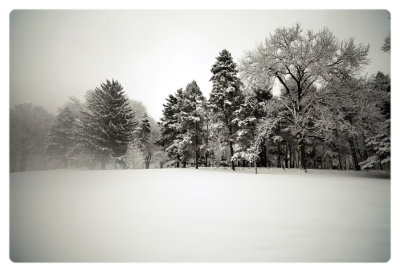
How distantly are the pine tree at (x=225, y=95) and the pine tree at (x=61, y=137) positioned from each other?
1079 cm

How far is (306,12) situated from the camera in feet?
15.5

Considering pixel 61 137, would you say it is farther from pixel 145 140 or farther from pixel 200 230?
pixel 145 140

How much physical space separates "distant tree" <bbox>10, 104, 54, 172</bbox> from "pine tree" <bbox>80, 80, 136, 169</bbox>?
2.60 m

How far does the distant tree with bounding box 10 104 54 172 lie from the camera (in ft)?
14.0

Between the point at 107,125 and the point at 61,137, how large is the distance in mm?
3125

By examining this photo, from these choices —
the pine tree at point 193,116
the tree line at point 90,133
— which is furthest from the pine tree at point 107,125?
the pine tree at point 193,116

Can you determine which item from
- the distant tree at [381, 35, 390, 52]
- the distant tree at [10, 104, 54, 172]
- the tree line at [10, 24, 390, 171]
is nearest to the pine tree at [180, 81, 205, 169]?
the tree line at [10, 24, 390, 171]

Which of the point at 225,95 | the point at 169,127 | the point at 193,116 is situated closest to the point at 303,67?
the point at 225,95

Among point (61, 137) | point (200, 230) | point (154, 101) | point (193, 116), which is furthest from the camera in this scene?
point (193, 116)

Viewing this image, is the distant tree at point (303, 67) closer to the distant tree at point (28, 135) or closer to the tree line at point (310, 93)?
the tree line at point (310, 93)

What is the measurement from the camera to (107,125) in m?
13.3

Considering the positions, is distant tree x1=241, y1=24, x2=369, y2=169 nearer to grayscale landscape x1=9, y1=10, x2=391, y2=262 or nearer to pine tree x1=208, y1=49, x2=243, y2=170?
grayscale landscape x1=9, y1=10, x2=391, y2=262

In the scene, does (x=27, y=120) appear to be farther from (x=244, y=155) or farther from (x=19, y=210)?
(x=244, y=155)

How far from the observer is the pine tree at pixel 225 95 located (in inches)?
660
